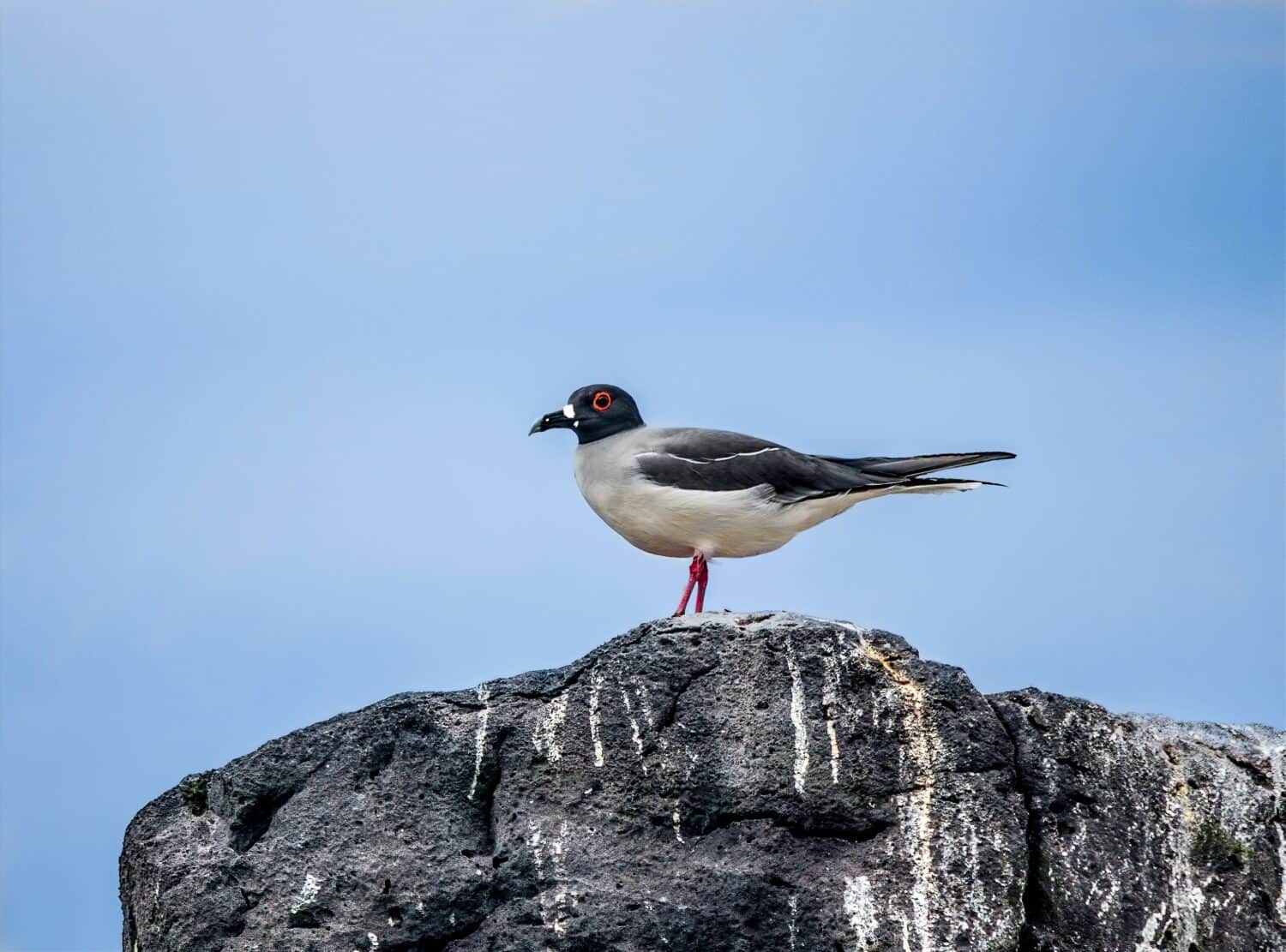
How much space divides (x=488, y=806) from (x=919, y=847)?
2.33 meters

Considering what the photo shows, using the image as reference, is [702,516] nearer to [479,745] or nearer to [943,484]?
[943,484]

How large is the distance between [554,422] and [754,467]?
1.72 metres

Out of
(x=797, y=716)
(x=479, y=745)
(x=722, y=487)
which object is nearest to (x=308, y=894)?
(x=479, y=745)

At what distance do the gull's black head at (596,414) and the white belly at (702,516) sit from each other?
518 mm

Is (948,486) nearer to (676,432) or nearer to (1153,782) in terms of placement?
(676,432)

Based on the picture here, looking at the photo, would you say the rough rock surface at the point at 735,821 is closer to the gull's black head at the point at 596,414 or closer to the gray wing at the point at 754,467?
the gray wing at the point at 754,467

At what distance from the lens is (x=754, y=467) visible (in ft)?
38.4

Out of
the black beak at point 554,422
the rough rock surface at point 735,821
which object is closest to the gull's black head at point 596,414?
the black beak at point 554,422

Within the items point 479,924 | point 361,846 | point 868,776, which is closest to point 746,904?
point 868,776

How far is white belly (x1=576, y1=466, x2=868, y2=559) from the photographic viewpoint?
38.1ft

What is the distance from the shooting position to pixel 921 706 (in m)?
8.76

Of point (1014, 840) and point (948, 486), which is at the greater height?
point (948, 486)

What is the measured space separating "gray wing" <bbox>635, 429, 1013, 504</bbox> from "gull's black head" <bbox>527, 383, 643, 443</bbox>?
0.52m

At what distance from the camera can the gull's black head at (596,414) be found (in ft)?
40.9
